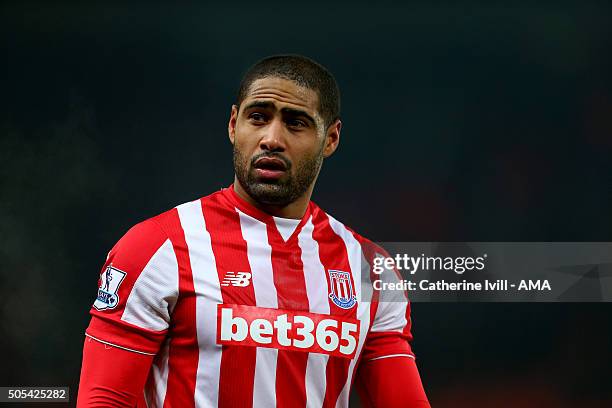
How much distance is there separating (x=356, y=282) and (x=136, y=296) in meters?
0.50

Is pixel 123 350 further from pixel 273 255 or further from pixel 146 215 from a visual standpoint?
pixel 146 215


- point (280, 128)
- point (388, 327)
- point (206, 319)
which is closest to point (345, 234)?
point (388, 327)

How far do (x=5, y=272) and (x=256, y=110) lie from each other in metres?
2.22

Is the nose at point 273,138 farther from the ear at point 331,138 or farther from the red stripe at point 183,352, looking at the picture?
the red stripe at point 183,352

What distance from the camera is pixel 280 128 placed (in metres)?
1.59

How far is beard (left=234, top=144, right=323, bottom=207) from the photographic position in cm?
160

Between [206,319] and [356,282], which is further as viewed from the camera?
[356,282]

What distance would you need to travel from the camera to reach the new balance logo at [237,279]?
1533 millimetres

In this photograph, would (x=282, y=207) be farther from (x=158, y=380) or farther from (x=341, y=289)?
(x=158, y=380)

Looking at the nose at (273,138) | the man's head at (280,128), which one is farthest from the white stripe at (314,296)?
the nose at (273,138)

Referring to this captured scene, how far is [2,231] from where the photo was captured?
3.36 metres

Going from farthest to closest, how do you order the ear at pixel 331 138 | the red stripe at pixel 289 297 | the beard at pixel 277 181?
the ear at pixel 331 138, the beard at pixel 277 181, the red stripe at pixel 289 297

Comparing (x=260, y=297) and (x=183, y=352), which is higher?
(x=260, y=297)

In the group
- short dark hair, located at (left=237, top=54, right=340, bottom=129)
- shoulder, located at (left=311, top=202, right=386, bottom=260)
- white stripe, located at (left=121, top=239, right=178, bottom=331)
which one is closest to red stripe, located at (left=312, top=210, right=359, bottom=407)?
shoulder, located at (left=311, top=202, right=386, bottom=260)
